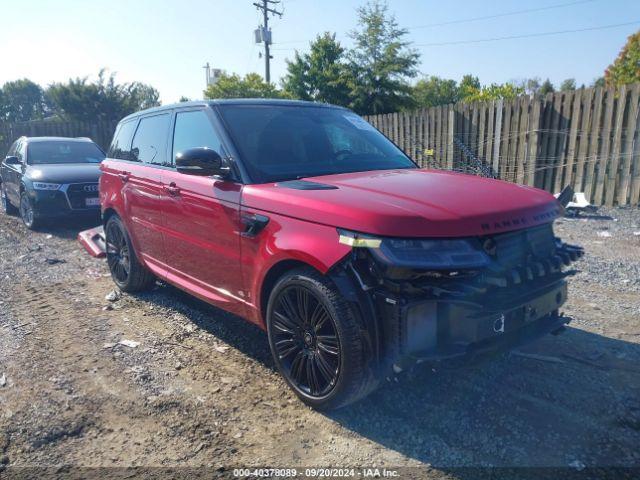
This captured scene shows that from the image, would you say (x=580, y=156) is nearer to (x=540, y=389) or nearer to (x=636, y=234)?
(x=636, y=234)

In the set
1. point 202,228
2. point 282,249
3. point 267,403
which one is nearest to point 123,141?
point 202,228

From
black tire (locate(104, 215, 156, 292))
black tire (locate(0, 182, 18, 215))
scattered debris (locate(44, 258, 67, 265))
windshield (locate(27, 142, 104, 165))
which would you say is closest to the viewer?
black tire (locate(104, 215, 156, 292))

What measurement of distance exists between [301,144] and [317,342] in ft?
5.32

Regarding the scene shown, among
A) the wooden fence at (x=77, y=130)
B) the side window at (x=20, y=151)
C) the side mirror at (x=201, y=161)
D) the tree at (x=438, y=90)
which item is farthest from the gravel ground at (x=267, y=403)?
the tree at (x=438, y=90)

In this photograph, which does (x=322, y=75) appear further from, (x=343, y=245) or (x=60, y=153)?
(x=343, y=245)

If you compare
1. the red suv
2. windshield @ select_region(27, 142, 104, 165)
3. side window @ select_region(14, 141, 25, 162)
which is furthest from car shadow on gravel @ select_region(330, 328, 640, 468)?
side window @ select_region(14, 141, 25, 162)

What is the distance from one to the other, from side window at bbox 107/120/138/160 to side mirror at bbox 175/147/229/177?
208 centimetres

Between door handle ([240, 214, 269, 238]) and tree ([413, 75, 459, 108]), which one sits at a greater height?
tree ([413, 75, 459, 108])

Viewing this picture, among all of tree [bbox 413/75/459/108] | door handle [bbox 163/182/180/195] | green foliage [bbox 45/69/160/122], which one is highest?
tree [bbox 413/75/459/108]

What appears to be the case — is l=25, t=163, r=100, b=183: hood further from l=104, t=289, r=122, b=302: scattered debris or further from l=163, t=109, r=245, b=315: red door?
l=163, t=109, r=245, b=315: red door

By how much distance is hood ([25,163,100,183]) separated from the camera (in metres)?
9.11

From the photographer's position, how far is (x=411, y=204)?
2.71 m

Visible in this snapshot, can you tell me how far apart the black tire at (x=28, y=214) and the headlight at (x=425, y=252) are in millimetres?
8579

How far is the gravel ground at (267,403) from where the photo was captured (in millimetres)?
2721
